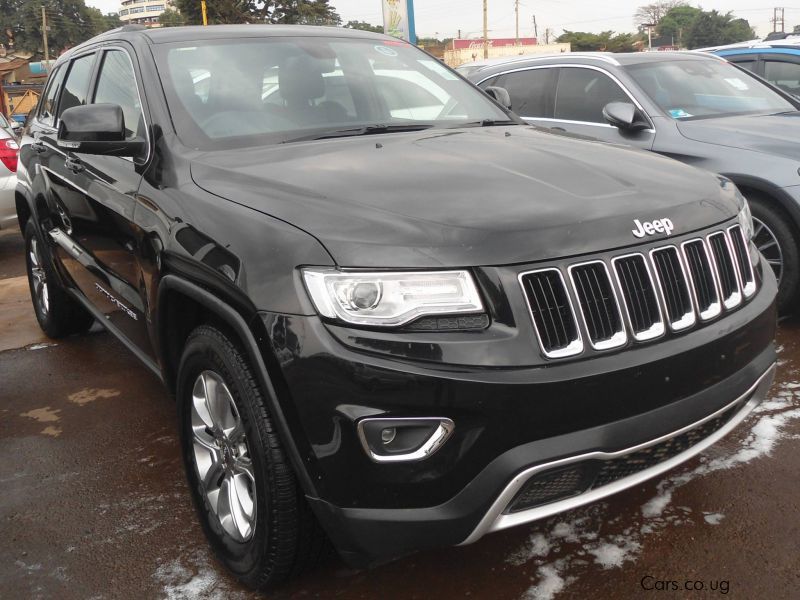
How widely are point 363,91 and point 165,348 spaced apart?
4.84ft

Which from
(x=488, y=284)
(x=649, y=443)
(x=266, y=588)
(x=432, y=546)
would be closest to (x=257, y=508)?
(x=266, y=588)

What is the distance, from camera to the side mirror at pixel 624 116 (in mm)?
5383

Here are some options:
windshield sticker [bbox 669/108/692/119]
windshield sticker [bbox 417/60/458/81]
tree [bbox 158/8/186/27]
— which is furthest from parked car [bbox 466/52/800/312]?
tree [bbox 158/8/186/27]

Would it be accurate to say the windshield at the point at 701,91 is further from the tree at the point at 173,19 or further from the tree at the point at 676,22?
the tree at the point at 676,22

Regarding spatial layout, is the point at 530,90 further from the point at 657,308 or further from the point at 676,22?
the point at 676,22

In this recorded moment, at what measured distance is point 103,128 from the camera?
299cm

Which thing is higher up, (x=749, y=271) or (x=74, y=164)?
(x=74, y=164)

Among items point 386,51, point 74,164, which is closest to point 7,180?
point 74,164

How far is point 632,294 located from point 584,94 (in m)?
4.25

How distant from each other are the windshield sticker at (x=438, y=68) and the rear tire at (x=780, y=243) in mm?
2083

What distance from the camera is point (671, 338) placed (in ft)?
7.32

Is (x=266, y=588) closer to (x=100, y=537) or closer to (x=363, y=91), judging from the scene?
(x=100, y=537)

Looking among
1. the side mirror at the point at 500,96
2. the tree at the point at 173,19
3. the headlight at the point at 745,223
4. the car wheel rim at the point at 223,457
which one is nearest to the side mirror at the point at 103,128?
the car wheel rim at the point at 223,457

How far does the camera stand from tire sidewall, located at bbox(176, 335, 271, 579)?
222cm
